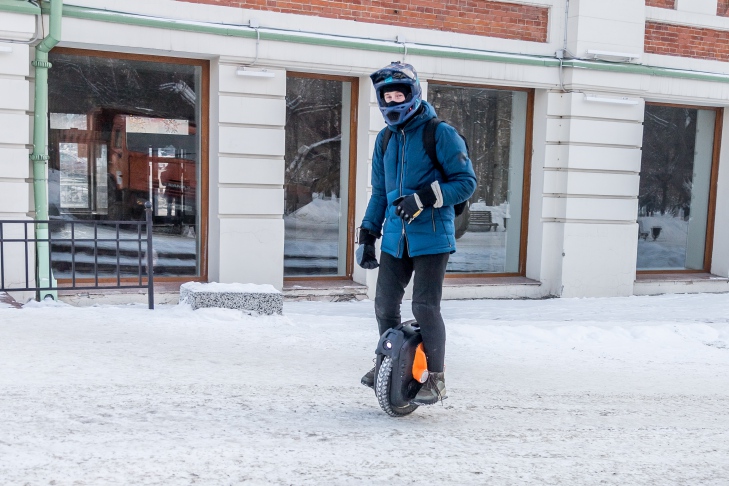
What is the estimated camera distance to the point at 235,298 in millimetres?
7227

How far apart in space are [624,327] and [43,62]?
648 cm

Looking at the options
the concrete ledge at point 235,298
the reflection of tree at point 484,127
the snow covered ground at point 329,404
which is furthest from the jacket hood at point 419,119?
the reflection of tree at point 484,127

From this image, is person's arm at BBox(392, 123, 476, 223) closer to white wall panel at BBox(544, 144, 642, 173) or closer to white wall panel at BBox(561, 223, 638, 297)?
white wall panel at BBox(544, 144, 642, 173)

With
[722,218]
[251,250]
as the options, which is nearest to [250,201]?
Answer: [251,250]

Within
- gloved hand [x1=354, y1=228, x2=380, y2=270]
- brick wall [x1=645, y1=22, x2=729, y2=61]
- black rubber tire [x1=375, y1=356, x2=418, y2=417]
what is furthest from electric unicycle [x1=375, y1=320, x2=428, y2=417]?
brick wall [x1=645, y1=22, x2=729, y2=61]

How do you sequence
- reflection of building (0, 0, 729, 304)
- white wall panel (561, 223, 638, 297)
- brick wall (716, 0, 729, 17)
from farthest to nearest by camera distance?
brick wall (716, 0, 729, 17)
white wall panel (561, 223, 638, 297)
reflection of building (0, 0, 729, 304)

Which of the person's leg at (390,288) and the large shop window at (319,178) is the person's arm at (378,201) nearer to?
the person's leg at (390,288)

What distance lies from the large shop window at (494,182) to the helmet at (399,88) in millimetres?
6520

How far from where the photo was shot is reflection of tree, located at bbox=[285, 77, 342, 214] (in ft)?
32.1

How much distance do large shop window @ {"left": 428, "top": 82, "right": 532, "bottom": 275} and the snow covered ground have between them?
316 cm

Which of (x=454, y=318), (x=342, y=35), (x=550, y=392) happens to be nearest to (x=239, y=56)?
(x=342, y=35)

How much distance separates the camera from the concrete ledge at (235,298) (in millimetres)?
7219

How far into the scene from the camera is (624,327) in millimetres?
7801

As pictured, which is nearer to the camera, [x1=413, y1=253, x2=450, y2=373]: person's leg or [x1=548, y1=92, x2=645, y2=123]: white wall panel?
[x1=413, y1=253, x2=450, y2=373]: person's leg
